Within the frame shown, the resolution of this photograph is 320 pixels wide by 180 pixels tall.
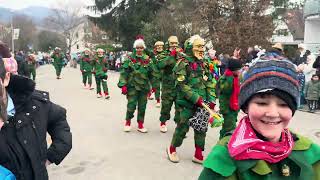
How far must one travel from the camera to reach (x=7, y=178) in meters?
2.08

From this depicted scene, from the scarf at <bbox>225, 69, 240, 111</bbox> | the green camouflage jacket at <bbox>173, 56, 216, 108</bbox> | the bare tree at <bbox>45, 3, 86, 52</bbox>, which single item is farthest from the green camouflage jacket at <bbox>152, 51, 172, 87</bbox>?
the bare tree at <bbox>45, 3, 86, 52</bbox>

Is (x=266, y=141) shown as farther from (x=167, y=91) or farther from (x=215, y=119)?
(x=167, y=91)

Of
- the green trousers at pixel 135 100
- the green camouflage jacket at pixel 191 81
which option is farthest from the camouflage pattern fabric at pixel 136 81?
the green camouflage jacket at pixel 191 81

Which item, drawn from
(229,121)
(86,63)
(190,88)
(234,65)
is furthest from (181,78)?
(86,63)

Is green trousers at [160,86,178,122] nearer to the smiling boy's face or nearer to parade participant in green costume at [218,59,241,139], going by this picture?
parade participant in green costume at [218,59,241,139]

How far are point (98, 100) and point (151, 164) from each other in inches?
320

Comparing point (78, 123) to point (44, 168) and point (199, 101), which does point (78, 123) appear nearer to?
point (199, 101)

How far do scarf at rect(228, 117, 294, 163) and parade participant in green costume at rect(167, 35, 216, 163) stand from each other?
4.18 metres

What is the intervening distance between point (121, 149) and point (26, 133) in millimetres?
5022

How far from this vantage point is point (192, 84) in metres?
6.49

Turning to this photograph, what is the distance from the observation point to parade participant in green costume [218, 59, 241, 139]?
23.1 ft

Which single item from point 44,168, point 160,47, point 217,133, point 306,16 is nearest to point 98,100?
point 160,47

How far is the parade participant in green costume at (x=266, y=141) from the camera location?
199 cm

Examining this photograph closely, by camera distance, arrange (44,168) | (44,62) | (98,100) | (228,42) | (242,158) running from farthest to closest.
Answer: (44,62), (228,42), (98,100), (44,168), (242,158)
